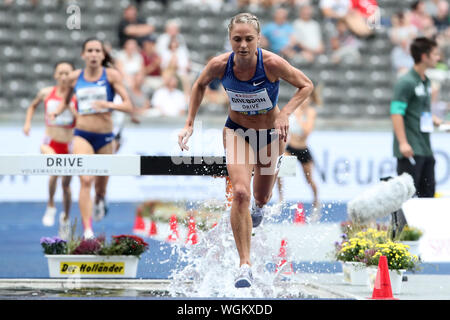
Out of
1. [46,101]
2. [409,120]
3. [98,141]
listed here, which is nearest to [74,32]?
[46,101]

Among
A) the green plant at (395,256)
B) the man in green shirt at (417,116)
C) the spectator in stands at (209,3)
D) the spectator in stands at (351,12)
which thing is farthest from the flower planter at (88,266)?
the spectator in stands at (351,12)

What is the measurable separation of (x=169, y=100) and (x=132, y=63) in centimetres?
109

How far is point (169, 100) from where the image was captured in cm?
1705

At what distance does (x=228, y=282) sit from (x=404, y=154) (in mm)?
3020

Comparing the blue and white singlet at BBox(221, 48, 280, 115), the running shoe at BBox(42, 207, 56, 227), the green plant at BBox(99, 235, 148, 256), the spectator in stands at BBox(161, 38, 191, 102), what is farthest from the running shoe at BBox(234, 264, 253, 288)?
the spectator in stands at BBox(161, 38, 191, 102)

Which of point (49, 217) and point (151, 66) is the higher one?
point (151, 66)

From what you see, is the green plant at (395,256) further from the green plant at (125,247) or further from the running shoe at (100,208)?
the running shoe at (100,208)

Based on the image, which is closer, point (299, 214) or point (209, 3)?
point (299, 214)

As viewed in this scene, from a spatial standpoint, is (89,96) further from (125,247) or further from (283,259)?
(283,259)

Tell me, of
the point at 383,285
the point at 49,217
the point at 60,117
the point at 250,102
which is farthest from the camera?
the point at 49,217

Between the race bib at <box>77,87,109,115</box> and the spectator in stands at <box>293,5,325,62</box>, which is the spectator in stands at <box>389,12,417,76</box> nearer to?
the spectator in stands at <box>293,5,325,62</box>

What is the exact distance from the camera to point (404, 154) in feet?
31.7

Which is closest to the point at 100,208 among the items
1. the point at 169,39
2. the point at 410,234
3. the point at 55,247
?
the point at 55,247
